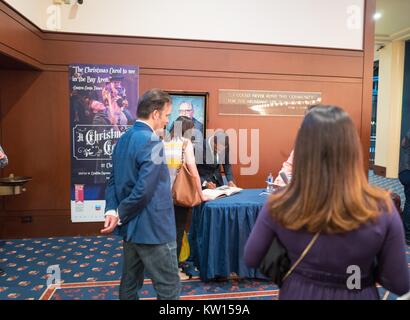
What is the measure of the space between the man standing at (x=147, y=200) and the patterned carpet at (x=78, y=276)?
3.53ft

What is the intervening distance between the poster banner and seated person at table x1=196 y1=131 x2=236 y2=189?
1382 mm

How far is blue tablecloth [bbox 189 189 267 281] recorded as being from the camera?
294 centimetres

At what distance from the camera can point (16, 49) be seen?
3.48 m

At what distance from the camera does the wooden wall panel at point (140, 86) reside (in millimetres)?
4207

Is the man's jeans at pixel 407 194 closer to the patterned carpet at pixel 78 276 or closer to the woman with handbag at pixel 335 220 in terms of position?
the patterned carpet at pixel 78 276

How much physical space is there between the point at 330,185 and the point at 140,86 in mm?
3765

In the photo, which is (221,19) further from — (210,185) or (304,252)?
(304,252)

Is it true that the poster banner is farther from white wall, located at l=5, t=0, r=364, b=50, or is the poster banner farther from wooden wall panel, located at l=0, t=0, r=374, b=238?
white wall, located at l=5, t=0, r=364, b=50

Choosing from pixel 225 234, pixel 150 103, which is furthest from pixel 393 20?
pixel 150 103

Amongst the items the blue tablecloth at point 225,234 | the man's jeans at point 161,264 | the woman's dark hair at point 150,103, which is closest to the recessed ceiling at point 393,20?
the blue tablecloth at point 225,234

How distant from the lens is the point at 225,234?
2.96 m

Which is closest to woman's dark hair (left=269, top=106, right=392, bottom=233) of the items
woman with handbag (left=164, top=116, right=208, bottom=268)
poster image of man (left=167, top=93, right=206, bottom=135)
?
woman with handbag (left=164, top=116, right=208, bottom=268)

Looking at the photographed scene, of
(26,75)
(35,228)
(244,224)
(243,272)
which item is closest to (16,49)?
(26,75)

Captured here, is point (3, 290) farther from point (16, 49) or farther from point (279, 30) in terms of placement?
point (279, 30)
